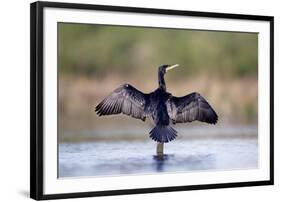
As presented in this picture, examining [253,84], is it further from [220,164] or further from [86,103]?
[86,103]

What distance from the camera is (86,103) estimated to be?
14.7 ft

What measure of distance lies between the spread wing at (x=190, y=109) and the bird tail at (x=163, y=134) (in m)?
0.07

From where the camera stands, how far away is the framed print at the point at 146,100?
14.2ft

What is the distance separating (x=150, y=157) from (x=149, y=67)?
0.53 metres

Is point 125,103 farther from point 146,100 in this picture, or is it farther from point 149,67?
point 149,67

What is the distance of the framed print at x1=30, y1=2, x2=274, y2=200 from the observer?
14.2 feet

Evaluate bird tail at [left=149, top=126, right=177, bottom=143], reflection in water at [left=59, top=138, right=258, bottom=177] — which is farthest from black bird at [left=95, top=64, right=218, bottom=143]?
reflection in water at [left=59, top=138, right=258, bottom=177]

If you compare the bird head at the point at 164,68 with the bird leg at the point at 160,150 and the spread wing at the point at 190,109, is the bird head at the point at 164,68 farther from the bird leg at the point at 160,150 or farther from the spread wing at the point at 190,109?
the bird leg at the point at 160,150

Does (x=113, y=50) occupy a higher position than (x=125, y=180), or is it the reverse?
(x=113, y=50)

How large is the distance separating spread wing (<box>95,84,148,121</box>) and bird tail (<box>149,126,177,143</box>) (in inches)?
4.2

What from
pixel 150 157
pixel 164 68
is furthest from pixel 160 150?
pixel 164 68

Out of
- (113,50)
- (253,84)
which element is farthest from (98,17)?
(253,84)

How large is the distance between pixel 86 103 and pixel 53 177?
1.52 ft

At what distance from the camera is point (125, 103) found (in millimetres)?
4586
